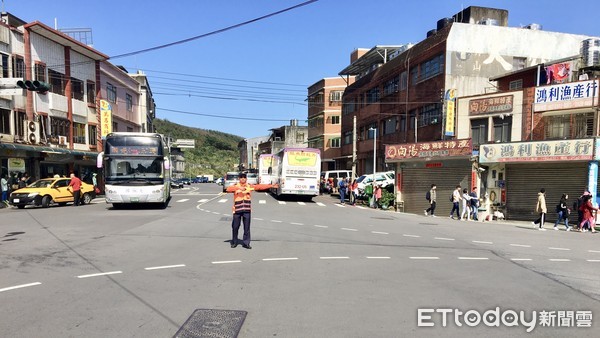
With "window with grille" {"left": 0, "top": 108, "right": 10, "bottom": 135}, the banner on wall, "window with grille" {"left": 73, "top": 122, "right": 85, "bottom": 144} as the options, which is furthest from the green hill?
the banner on wall

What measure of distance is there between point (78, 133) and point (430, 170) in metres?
27.4

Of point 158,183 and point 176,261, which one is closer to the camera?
point 176,261

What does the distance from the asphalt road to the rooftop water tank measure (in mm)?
16738

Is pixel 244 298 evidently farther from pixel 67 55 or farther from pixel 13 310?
pixel 67 55

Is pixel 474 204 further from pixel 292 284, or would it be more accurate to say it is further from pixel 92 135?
pixel 92 135

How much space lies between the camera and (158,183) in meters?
18.7

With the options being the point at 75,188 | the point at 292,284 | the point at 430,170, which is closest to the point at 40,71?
the point at 75,188

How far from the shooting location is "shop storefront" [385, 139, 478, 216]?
2270 centimetres

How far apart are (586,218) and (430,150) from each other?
975 cm

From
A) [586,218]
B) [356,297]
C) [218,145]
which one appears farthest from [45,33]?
[218,145]

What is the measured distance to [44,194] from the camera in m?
20.8

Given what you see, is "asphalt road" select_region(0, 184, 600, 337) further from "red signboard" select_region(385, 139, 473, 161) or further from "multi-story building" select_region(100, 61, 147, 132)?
"multi-story building" select_region(100, 61, 147, 132)

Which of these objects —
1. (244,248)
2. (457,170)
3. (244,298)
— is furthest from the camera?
(457,170)

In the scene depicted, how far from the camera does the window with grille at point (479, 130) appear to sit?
24.4m
